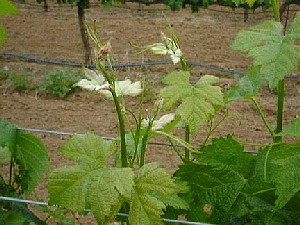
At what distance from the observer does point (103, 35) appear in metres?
8.39

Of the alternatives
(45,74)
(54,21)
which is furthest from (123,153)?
(54,21)

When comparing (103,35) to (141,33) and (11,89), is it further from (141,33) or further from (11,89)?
(11,89)

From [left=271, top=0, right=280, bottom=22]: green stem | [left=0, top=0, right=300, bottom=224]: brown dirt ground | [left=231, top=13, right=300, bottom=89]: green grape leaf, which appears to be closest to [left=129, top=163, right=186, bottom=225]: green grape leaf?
[left=231, top=13, right=300, bottom=89]: green grape leaf

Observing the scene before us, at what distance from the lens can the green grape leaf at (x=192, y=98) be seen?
4.09ft

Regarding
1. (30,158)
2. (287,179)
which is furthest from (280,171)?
(30,158)

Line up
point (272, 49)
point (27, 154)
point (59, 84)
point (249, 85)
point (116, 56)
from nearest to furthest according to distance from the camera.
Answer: point (272, 49), point (249, 85), point (27, 154), point (59, 84), point (116, 56)

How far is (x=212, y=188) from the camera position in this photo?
1.31 metres

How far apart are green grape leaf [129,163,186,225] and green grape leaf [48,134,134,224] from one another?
0.03 m

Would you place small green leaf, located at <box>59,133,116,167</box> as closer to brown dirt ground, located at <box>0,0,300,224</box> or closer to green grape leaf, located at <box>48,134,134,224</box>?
green grape leaf, located at <box>48,134,134,224</box>

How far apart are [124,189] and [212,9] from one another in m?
8.88

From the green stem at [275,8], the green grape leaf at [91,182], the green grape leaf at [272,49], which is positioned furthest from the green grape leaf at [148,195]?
the green stem at [275,8]

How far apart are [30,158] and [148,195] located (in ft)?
1.73

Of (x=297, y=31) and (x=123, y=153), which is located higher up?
(x=297, y=31)

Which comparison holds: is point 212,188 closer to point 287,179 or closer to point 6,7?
point 287,179
